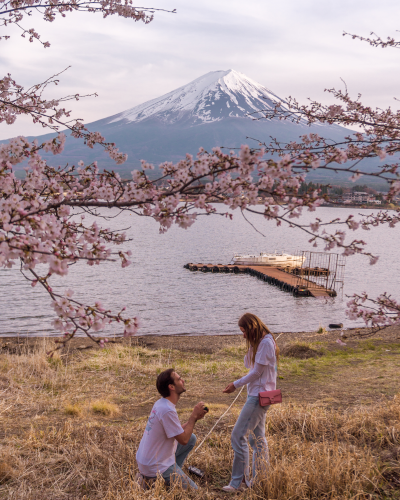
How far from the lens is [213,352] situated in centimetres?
1662

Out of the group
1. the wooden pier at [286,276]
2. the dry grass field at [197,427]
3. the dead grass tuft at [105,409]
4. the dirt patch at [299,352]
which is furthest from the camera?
the wooden pier at [286,276]

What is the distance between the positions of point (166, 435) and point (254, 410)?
986mm

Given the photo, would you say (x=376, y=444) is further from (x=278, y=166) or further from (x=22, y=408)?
(x=22, y=408)

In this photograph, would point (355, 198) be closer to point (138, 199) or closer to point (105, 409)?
point (138, 199)

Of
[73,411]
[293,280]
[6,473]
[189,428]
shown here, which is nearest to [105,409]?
[73,411]

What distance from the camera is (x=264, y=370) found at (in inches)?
189

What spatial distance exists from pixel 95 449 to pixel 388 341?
49.6 ft

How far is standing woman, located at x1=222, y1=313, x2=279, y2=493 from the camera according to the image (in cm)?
471

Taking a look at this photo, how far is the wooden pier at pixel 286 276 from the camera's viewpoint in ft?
115

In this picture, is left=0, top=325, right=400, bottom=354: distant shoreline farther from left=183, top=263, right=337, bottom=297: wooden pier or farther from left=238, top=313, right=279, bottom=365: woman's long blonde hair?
left=183, top=263, right=337, bottom=297: wooden pier

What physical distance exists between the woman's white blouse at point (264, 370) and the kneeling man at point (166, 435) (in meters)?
0.70

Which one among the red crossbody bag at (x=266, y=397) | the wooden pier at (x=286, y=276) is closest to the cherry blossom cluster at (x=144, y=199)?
the red crossbody bag at (x=266, y=397)

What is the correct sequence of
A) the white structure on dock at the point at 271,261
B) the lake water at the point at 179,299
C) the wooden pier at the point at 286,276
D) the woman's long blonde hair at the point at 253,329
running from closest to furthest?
the woman's long blonde hair at the point at 253,329
the lake water at the point at 179,299
the wooden pier at the point at 286,276
the white structure on dock at the point at 271,261

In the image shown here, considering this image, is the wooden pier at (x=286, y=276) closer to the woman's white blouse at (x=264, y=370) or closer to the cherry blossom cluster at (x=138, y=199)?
the woman's white blouse at (x=264, y=370)
